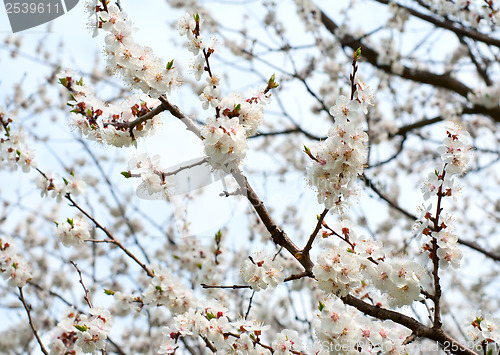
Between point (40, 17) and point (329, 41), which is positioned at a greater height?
point (329, 41)

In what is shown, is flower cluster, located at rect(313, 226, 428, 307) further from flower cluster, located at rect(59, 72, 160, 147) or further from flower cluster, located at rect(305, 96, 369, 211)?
flower cluster, located at rect(59, 72, 160, 147)

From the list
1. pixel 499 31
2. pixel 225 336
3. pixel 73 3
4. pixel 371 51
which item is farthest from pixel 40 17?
pixel 499 31

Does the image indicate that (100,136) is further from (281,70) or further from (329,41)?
(329,41)

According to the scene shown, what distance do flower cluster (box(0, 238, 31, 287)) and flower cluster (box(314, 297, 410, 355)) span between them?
218cm

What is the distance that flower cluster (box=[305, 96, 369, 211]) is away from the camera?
5.02ft

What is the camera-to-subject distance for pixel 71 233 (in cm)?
286

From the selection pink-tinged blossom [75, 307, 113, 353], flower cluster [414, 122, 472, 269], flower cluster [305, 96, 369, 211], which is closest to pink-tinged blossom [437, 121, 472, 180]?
flower cluster [414, 122, 472, 269]

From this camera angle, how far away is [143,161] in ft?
6.89

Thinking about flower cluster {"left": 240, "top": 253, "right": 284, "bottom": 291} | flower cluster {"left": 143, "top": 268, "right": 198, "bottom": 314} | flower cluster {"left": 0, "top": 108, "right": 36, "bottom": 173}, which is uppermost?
flower cluster {"left": 0, "top": 108, "right": 36, "bottom": 173}

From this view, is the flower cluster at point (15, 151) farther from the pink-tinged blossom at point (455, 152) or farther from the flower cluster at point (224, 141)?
the pink-tinged blossom at point (455, 152)

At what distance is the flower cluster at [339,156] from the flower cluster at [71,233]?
1.88 meters

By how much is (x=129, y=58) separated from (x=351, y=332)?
147cm

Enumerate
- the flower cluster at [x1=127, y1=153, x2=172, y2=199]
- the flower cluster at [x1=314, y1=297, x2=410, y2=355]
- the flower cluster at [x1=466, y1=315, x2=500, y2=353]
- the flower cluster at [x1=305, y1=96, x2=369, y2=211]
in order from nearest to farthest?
1. the flower cluster at [x1=305, y1=96, x2=369, y2=211]
2. the flower cluster at [x1=314, y1=297, x2=410, y2=355]
3. the flower cluster at [x1=466, y1=315, x2=500, y2=353]
4. the flower cluster at [x1=127, y1=153, x2=172, y2=199]

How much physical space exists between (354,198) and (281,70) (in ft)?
12.4
